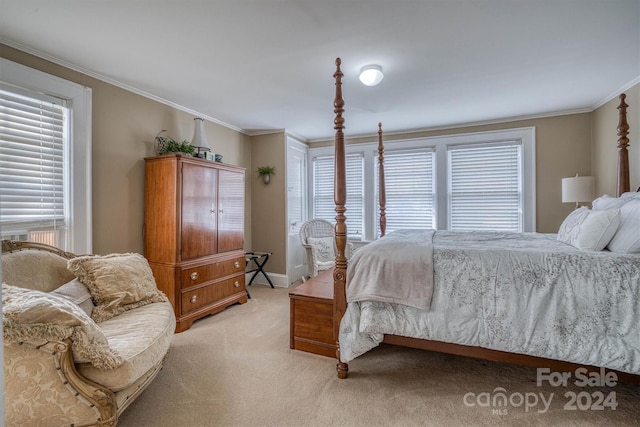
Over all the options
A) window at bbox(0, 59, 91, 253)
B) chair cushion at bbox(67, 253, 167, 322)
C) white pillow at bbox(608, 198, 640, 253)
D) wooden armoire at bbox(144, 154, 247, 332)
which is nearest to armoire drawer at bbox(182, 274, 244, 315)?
wooden armoire at bbox(144, 154, 247, 332)

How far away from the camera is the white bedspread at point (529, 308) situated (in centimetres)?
164

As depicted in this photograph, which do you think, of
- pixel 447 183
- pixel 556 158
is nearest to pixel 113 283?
pixel 447 183

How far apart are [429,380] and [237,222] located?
270cm

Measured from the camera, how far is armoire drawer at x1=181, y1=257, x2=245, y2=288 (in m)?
3.07

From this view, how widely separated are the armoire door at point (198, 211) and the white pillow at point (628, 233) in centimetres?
→ 335

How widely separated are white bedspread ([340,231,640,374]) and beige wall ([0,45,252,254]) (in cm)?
244

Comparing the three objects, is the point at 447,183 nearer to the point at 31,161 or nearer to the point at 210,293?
the point at 210,293

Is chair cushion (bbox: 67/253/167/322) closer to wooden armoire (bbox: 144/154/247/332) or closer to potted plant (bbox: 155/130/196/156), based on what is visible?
wooden armoire (bbox: 144/154/247/332)

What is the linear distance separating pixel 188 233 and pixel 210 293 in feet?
2.39

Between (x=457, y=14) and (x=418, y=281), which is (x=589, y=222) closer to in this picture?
(x=418, y=281)

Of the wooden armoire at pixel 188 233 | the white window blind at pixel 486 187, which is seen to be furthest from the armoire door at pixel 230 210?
the white window blind at pixel 486 187

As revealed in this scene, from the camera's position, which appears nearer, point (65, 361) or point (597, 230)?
point (65, 361)

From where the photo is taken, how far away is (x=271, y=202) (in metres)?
4.72

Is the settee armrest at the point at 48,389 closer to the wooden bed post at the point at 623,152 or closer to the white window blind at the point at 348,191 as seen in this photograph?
the white window blind at the point at 348,191
